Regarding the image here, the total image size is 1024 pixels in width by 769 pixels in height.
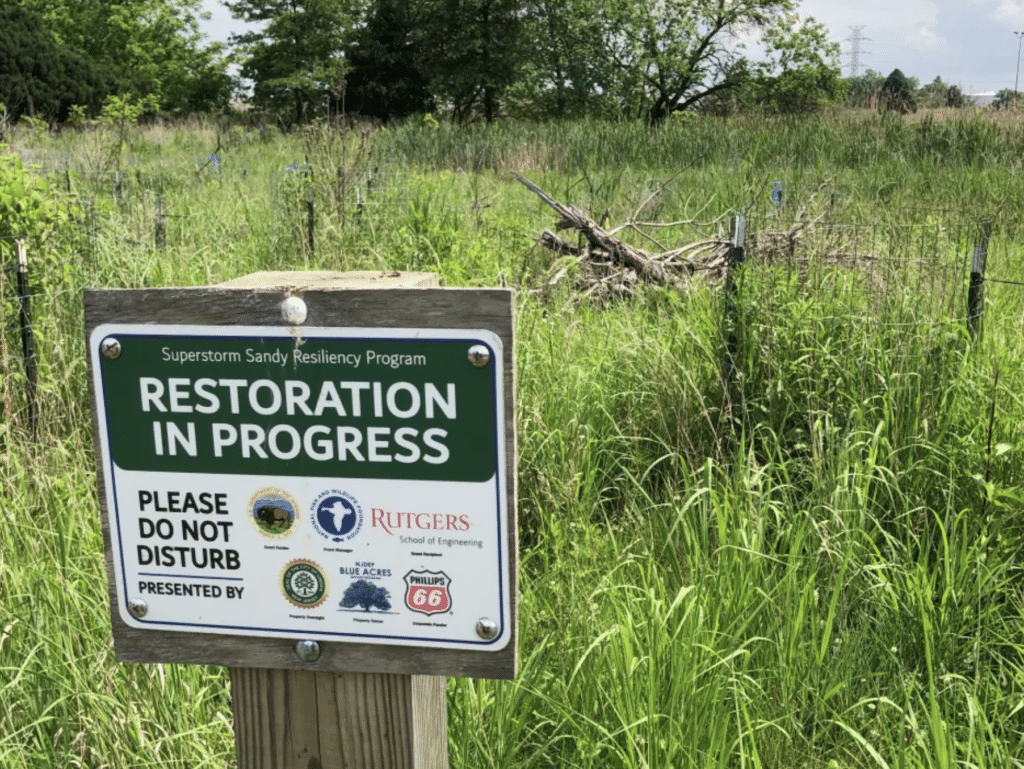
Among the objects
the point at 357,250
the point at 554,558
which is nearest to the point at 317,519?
the point at 554,558

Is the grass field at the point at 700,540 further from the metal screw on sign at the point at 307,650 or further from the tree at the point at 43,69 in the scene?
the tree at the point at 43,69

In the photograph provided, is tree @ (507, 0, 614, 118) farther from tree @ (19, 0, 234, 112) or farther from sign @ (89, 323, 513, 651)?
sign @ (89, 323, 513, 651)

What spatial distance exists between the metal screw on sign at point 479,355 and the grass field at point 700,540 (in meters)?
0.99

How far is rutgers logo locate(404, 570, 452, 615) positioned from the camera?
120 cm

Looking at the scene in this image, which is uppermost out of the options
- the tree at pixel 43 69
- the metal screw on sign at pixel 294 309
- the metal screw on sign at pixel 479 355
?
the tree at pixel 43 69

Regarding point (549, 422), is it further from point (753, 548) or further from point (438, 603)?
point (438, 603)

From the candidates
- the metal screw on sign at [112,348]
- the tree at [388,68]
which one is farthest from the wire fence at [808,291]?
the tree at [388,68]

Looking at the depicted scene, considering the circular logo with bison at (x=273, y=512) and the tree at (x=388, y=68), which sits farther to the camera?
the tree at (x=388, y=68)

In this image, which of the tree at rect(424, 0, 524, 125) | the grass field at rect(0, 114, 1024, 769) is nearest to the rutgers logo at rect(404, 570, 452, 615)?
the grass field at rect(0, 114, 1024, 769)

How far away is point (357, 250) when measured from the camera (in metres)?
6.20

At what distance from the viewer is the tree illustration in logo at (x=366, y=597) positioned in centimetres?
121

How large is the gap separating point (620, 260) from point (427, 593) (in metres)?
4.96

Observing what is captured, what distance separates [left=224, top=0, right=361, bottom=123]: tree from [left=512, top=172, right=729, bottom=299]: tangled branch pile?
112ft

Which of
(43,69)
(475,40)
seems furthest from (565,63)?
(43,69)
